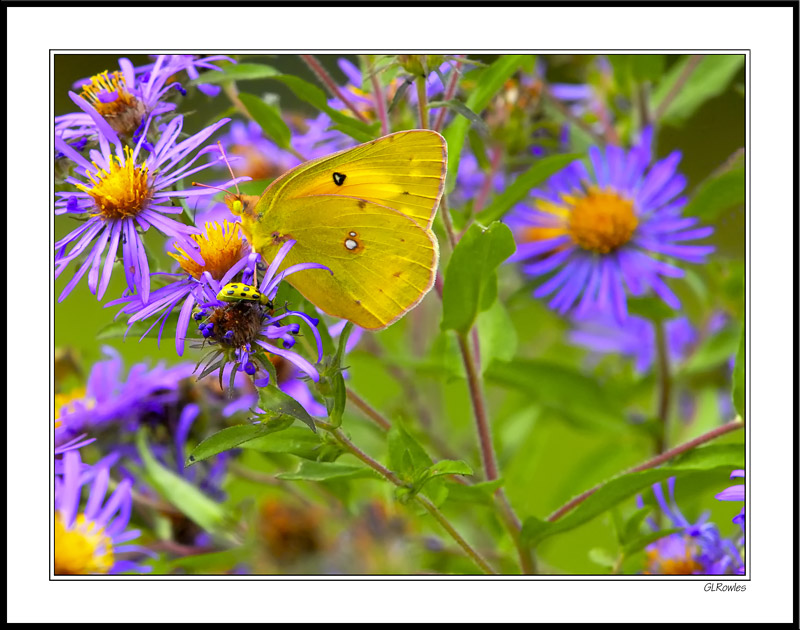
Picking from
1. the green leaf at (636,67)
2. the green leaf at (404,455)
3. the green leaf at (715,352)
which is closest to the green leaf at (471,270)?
the green leaf at (404,455)

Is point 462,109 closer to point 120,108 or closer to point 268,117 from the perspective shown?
point 268,117

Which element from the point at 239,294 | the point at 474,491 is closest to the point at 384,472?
the point at 474,491

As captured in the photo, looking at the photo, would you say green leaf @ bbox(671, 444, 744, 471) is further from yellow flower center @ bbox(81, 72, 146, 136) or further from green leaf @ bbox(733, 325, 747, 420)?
yellow flower center @ bbox(81, 72, 146, 136)

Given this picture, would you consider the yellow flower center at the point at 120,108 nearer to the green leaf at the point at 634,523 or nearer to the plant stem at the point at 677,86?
the green leaf at the point at 634,523

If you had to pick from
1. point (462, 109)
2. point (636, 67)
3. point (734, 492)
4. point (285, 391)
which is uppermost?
point (636, 67)

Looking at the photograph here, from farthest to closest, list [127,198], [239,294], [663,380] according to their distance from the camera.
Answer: [663,380] → [127,198] → [239,294]

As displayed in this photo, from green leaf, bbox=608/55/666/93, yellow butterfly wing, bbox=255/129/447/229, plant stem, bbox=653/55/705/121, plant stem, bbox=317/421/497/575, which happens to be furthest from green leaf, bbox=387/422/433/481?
plant stem, bbox=653/55/705/121
